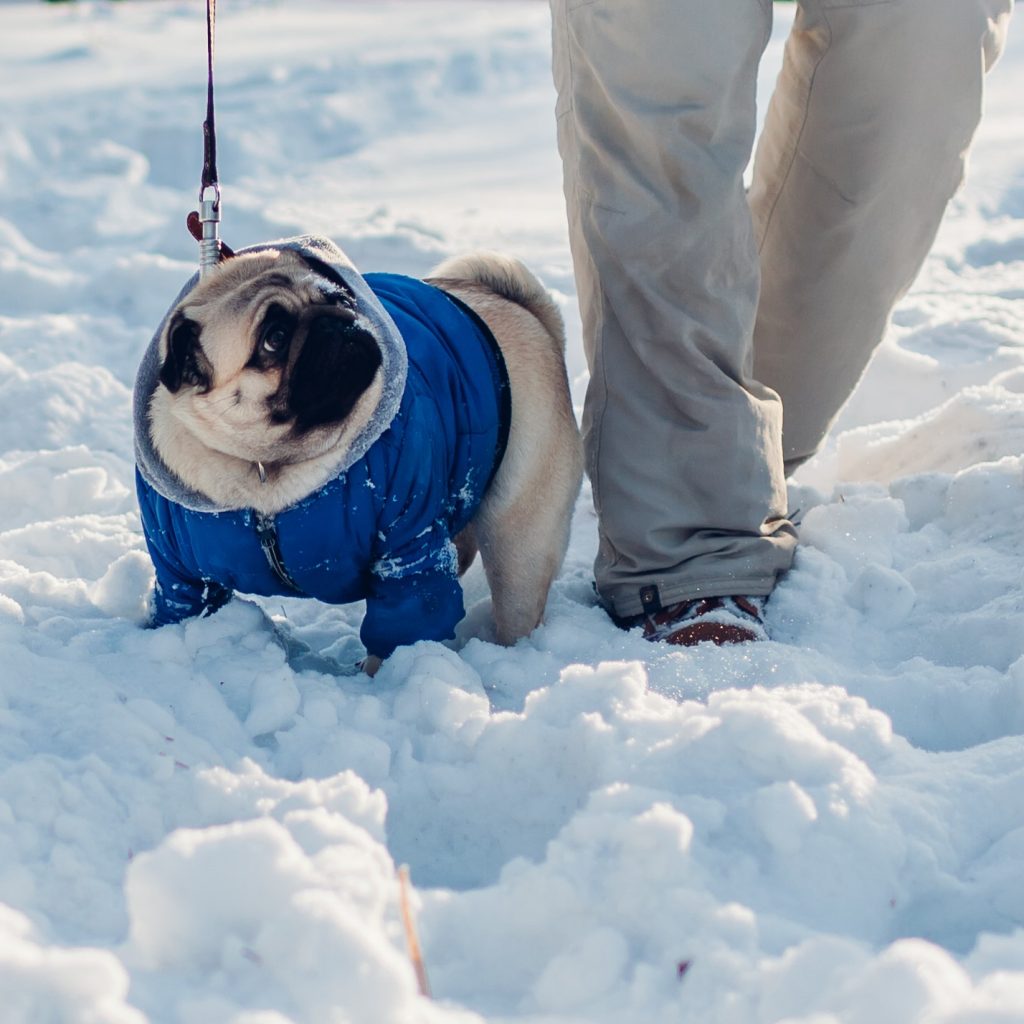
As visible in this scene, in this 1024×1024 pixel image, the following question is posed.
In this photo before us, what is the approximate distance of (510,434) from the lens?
236 centimetres

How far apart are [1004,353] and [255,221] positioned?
9.16 ft

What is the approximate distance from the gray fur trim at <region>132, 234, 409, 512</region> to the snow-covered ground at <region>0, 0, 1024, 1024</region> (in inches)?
9.1

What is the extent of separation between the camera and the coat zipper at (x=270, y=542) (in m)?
2.07

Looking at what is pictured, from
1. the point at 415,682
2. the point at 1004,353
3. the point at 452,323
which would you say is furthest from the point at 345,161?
the point at 415,682

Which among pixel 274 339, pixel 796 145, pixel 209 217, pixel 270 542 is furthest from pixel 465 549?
pixel 796 145

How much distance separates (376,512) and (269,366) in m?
0.29

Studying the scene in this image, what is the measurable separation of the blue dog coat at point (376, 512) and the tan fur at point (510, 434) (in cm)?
3

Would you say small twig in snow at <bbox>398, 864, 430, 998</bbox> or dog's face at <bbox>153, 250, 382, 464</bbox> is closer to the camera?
small twig in snow at <bbox>398, 864, 430, 998</bbox>

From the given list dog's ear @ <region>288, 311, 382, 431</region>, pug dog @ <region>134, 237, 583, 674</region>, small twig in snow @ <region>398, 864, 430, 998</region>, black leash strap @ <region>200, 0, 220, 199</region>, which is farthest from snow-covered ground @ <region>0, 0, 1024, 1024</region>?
black leash strap @ <region>200, 0, 220, 199</region>

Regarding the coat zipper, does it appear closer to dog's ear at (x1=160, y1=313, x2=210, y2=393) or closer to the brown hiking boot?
dog's ear at (x1=160, y1=313, x2=210, y2=393)

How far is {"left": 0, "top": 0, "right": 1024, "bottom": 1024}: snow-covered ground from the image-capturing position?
121 cm

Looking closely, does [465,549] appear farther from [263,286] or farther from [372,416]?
[263,286]

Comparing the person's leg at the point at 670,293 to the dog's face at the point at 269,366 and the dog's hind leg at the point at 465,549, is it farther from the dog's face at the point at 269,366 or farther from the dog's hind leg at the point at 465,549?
the dog's face at the point at 269,366

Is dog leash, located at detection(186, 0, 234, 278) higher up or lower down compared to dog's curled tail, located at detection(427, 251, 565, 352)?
higher up
